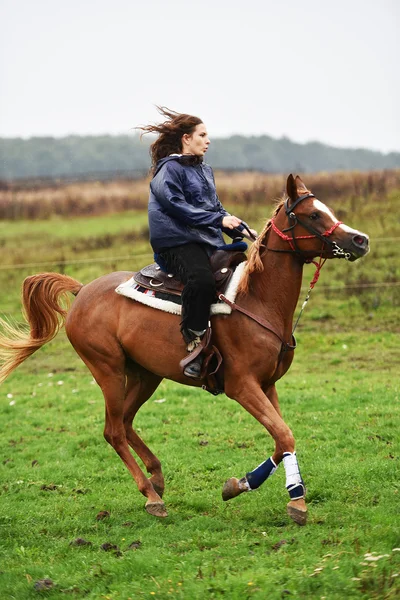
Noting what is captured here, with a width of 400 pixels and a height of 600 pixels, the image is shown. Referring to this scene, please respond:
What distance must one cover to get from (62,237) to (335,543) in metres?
21.9

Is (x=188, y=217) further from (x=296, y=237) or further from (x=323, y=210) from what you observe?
(x=323, y=210)

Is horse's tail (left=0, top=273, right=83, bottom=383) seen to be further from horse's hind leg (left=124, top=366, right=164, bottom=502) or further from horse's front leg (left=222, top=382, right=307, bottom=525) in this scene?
horse's front leg (left=222, top=382, right=307, bottom=525)

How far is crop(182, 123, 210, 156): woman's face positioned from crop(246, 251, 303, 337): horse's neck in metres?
1.19

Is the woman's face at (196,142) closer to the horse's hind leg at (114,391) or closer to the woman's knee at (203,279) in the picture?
the woman's knee at (203,279)

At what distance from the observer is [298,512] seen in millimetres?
6707

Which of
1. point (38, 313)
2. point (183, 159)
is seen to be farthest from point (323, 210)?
point (38, 313)

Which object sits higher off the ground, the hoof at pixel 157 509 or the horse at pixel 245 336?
the horse at pixel 245 336

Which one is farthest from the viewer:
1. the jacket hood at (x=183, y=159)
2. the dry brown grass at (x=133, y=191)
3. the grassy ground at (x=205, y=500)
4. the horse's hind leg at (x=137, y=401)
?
the dry brown grass at (x=133, y=191)

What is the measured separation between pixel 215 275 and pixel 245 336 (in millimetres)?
635

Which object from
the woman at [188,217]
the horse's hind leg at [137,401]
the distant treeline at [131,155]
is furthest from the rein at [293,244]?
the distant treeline at [131,155]

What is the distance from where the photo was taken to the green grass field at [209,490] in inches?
225

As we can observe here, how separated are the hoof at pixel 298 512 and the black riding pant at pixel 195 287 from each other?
1.65 meters

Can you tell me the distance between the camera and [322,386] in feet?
40.2

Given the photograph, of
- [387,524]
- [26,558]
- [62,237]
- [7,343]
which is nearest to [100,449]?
[7,343]
